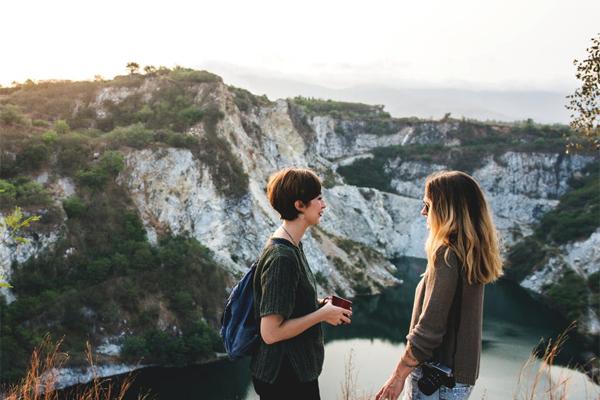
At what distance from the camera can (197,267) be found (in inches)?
1526

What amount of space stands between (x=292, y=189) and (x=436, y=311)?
1.15 metres

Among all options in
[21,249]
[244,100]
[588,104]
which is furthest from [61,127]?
Answer: [588,104]

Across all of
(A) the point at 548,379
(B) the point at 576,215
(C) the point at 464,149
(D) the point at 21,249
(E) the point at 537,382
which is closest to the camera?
(E) the point at 537,382

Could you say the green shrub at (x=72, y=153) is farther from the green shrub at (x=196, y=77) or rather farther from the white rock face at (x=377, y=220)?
the white rock face at (x=377, y=220)

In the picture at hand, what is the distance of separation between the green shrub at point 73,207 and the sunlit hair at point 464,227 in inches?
1434

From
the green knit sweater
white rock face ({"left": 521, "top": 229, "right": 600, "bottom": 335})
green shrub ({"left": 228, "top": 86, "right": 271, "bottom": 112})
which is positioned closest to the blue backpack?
the green knit sweater

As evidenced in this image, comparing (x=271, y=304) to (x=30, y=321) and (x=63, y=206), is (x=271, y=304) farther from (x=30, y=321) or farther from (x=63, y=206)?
(x=63, y=206)

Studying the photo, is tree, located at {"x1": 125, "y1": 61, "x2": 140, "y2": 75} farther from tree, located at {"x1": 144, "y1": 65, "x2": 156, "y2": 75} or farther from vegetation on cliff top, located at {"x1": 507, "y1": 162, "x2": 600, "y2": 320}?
vegetation on cliff top, located at {"x1": 507, "y1": 162, "x2": 600, "y2": 320}

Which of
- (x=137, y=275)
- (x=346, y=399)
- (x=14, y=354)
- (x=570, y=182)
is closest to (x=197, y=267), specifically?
(x=137, y=275)

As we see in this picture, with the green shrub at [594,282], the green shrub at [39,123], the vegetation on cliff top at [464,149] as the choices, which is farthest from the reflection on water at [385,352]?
the vegetation on cliff top at [464,149]

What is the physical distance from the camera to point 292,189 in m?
3.53

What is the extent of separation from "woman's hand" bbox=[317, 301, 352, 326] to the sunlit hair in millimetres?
602

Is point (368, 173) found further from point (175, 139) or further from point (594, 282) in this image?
point (175, 139)

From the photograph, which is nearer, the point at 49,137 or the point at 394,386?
the point at 394,386
